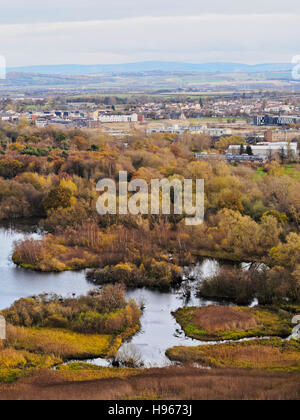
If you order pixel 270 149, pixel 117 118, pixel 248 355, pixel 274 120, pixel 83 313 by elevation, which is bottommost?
pixel 248 355

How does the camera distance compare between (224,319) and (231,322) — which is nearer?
(231,322)

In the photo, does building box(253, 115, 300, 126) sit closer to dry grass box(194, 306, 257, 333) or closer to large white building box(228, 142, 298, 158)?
large white building box(228, 142, 298, 158)

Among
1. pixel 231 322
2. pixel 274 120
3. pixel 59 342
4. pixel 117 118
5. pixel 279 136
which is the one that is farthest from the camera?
→ pixel 117 118

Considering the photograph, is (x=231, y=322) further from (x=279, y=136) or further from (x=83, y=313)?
(x=279, y=136)

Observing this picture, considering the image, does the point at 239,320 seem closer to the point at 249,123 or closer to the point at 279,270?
the point at 279,270

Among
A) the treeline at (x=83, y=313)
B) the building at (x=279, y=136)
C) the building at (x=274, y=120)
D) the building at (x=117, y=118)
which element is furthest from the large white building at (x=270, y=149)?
the building at (x=117, y=118)

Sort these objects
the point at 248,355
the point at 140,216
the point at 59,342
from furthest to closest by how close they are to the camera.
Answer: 1. the point at 140,216
2. the point at 59,342
3. the point at 248,355

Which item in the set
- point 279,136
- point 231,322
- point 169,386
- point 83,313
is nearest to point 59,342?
point 83,313
